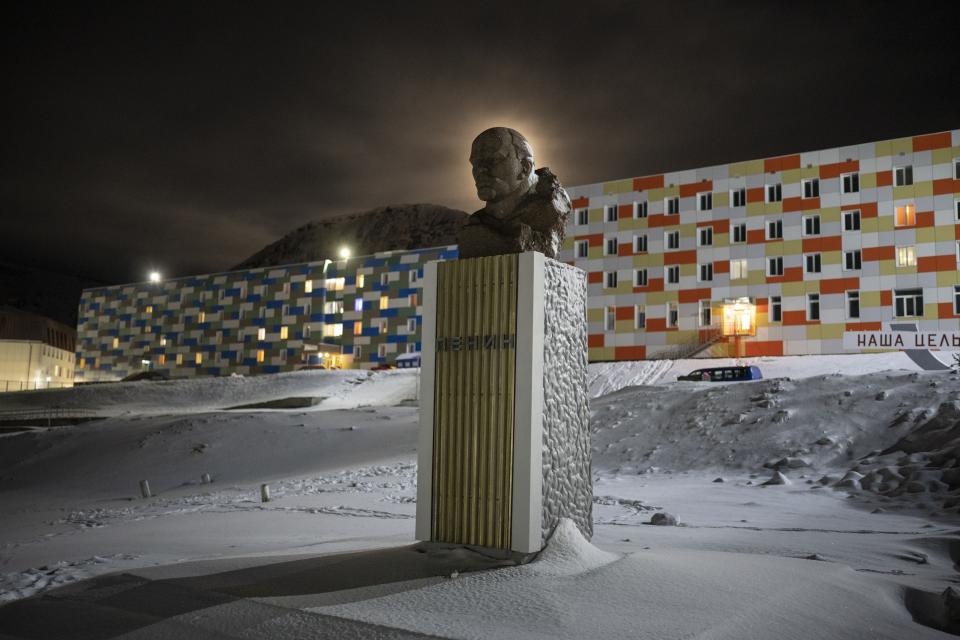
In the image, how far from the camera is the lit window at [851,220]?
38312 mm

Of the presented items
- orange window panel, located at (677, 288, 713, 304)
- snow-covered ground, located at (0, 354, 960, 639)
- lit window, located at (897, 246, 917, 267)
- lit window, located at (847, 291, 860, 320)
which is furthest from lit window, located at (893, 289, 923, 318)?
orange window panel, located at (677, 288, 713, 304)

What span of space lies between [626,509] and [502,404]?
5785mm

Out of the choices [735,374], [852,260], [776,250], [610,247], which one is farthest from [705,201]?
[735,374]

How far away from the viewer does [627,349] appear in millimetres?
42844

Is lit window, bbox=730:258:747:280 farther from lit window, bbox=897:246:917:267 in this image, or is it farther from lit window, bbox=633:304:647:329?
lit window, bbox=897:246:917:267

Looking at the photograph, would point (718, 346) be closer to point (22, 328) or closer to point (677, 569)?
point (677, 569)

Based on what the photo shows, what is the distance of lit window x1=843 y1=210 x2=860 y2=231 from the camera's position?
38312 millimetres

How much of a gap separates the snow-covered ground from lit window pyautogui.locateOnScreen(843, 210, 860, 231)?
9589mm

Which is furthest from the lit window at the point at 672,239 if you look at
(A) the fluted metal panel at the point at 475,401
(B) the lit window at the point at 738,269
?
(A) the fluted metal panel at the point at 475,401

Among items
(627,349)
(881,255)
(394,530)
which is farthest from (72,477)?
(881,255)

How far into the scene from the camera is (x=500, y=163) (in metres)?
7.61

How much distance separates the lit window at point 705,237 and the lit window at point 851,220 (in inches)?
275

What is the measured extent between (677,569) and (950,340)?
101 ft

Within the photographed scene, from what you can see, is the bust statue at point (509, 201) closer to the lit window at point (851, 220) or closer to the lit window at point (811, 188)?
the lit window at point (851, 220)
